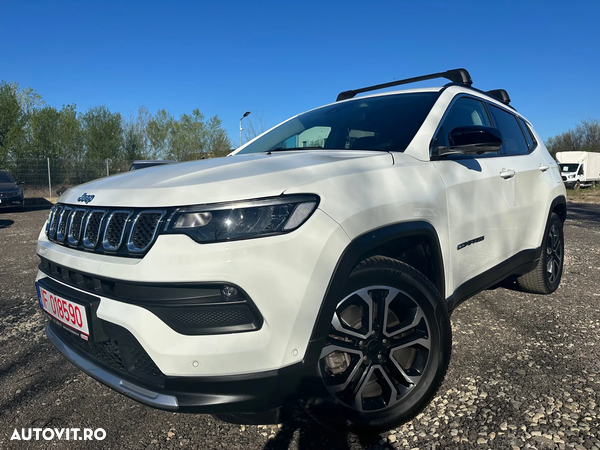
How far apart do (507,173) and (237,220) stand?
7.20 ft

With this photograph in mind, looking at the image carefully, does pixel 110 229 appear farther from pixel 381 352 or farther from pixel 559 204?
pixel 559 204

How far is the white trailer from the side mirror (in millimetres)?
29371

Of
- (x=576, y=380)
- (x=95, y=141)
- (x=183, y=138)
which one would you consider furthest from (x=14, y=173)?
(x=576, y=380)

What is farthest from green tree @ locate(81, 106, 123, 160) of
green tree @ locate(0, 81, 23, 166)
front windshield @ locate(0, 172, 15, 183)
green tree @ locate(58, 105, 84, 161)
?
front windshield @ locate(0, 172, 15, 183)

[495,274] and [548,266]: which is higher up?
[495,274]

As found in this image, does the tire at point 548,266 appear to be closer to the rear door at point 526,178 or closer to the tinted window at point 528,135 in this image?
the rear door at point 526,178

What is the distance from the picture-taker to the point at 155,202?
5.08ft

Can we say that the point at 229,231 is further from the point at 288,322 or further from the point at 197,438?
the point at 197,438

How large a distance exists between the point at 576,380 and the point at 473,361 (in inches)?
20.6

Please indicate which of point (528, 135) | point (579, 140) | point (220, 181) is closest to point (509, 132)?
point (528, 135)

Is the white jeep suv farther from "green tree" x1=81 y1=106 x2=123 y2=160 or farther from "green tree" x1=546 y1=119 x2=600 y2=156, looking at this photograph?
"green tree" x1=546 y1=119 x2=600 y2=156

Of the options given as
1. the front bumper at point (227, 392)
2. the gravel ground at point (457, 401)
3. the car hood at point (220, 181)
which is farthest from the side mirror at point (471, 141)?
the front bumper at point (227, 392)

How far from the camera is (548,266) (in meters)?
3.78

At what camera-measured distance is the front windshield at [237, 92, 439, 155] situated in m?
2.44
